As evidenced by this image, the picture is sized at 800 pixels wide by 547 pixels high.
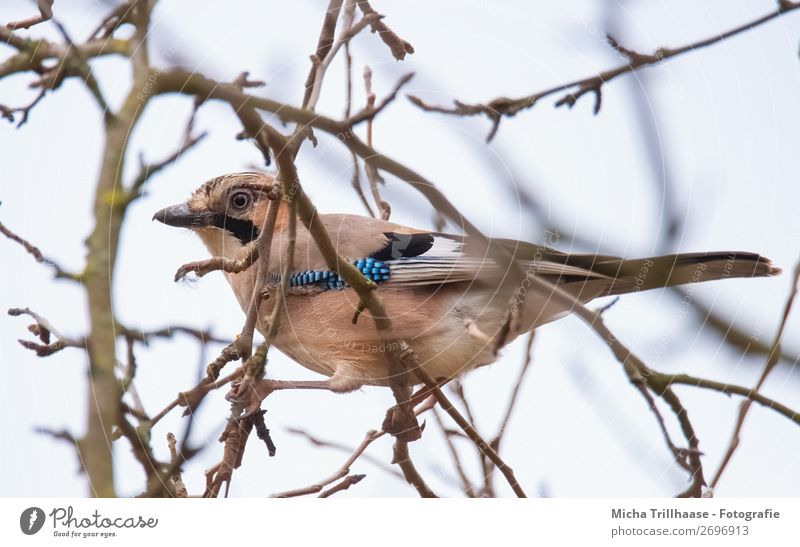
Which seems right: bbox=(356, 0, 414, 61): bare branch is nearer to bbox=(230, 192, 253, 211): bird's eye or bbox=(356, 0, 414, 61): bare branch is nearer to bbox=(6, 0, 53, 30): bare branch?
bbox=(230, 192, 253, 211): bird's eye

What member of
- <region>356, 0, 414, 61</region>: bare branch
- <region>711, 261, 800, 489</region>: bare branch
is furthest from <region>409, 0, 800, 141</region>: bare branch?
<region>711, 261, 800, 489</region>: bare branch

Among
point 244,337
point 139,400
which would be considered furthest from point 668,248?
point 139,400

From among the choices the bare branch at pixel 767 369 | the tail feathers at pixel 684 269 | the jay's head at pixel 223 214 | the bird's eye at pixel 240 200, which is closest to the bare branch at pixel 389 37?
the jay's head at pixel 223 214

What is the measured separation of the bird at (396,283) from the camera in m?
4.41

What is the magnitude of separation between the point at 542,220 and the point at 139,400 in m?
2.02

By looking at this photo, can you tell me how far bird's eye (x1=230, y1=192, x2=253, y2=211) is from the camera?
204 inches

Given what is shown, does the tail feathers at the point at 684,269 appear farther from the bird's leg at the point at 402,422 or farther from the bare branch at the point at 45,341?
the bare branch at the point at 45,341

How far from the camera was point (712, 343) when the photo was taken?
3.78 metres

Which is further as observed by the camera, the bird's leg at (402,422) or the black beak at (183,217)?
the black beak at (183,217)

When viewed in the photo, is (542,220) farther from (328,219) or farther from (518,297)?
(328,219)

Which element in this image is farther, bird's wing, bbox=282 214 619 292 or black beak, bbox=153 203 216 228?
black beak, bbox=153 203 216 228

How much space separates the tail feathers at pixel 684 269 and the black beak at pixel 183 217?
2.44 metres

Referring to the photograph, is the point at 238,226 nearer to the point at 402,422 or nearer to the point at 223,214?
the point at 223,214

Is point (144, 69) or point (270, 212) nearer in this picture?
point (270, 212)
